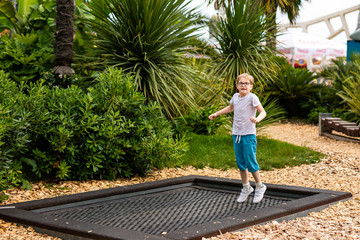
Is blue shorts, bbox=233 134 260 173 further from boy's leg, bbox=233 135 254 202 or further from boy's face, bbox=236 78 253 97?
boy's face, bbox=236 78 253 97

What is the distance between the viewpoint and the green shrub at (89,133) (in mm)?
5273

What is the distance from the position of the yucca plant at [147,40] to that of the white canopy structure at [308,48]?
44.0 ft

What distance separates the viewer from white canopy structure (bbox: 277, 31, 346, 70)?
67.2 ft

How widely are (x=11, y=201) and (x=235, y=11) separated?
21.2 ft

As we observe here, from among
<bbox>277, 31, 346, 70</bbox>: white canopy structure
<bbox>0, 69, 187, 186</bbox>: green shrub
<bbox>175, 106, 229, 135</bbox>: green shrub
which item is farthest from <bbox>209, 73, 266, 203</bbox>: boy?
<bbox>277, 31, 346, 70</bbox>: white canopy structure

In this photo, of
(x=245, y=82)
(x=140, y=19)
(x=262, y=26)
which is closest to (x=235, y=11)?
(x=262, y=26)

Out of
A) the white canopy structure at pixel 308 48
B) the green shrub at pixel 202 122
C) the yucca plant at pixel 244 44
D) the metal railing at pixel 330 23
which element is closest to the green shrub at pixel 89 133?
the green shrub at pixel 202 122

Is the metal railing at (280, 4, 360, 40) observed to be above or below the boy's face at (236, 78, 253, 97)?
above

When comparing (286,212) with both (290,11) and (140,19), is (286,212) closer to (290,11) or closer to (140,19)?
(140,19)

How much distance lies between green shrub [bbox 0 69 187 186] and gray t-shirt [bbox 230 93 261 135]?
1316 mm

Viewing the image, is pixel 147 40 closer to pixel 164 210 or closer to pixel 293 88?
pixel 164 210

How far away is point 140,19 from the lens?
7234mm

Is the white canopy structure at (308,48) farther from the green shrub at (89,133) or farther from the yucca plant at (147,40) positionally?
the green shrub at (89,133)

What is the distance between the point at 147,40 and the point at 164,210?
3.48 m
